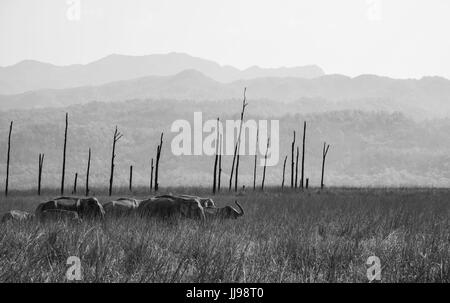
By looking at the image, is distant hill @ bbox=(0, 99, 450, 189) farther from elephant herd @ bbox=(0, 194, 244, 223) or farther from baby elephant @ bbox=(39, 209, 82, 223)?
baby elephant @ bbox=(39, 209, 82, 223)

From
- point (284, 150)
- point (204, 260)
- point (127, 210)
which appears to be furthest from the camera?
point (284, 150)

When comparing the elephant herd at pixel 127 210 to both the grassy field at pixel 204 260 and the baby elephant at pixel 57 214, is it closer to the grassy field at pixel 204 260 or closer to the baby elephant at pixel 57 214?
the baby elephant at pixel 57 214

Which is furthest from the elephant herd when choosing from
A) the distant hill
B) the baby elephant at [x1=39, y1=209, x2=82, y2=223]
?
the distant hill

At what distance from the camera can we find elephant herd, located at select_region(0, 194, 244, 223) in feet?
43.3

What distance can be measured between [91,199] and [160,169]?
147m

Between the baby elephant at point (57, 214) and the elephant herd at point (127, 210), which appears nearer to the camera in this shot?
the baby elephant at point (57, 214)

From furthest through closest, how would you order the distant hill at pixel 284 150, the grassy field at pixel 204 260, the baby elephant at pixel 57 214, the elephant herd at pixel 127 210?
the distant hill at pixel 284 150, the elephant herd at pixel 127 210, the baby elephant at pixel 57 214, the grassy field at pixel 204 260

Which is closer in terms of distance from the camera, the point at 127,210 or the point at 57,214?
the point at 57,214

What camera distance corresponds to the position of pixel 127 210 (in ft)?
47.5

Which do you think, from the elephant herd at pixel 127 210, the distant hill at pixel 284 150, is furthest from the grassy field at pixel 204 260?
the distant hill at pixel 284 150

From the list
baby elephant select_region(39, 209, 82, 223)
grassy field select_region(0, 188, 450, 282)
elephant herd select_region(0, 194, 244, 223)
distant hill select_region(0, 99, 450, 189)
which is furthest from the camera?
distant hill select_region(0, 99, 450, 189)

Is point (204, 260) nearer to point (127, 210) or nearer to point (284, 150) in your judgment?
point (127, 210)

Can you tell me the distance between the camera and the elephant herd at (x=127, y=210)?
13.2m

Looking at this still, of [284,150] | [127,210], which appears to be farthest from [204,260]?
[284,150]
